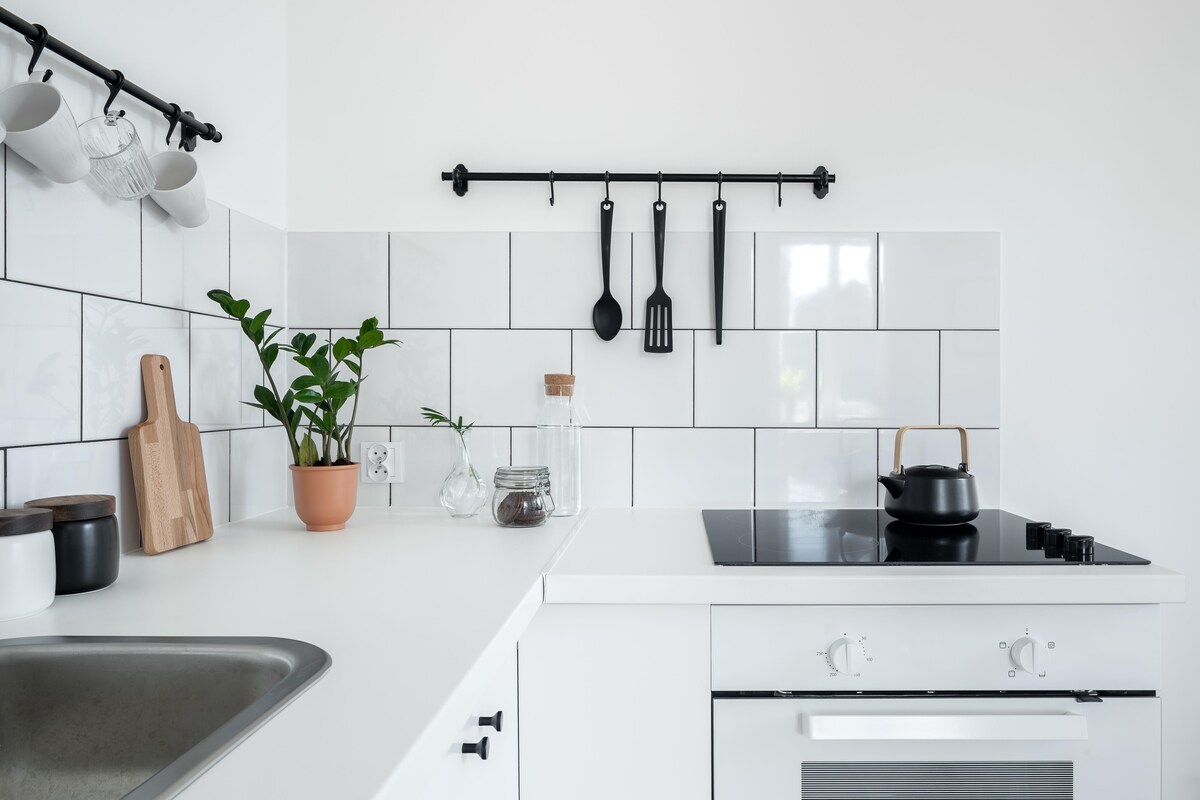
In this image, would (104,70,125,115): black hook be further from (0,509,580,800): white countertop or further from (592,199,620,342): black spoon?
(592,199,620,342): black spoon

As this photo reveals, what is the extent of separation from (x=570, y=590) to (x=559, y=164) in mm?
1029

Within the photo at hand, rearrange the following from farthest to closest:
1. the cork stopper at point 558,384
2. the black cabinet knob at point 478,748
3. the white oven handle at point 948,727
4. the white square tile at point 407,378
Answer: the white square tile at point 407,378, the cork stopper at point 558,384, the white oven handle at point 948,727, the black cabinet knob at point 478,748

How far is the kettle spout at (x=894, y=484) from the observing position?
1489 millimetres

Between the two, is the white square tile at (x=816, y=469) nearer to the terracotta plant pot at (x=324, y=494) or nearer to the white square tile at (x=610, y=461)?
the white square tile at (x=610, y=461)

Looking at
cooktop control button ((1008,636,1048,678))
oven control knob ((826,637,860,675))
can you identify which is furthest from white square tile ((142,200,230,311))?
cooktop control button ((1008,636,1048,678))

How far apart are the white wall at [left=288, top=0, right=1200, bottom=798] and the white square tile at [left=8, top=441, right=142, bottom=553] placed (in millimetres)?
781

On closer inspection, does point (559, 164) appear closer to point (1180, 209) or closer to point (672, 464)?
point (672, 464)

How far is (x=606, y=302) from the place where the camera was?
173 cm

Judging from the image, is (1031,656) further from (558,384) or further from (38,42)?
(38,42)

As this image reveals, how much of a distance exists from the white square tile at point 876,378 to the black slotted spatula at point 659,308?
348mm

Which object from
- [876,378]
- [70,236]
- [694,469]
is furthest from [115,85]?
[876,378]

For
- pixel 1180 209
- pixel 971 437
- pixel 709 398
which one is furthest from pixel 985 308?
pixel 709 398

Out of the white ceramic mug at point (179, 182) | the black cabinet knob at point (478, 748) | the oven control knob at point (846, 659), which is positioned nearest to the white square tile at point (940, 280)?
the oven control knob at point (846, 659)

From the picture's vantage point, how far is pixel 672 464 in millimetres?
1757
